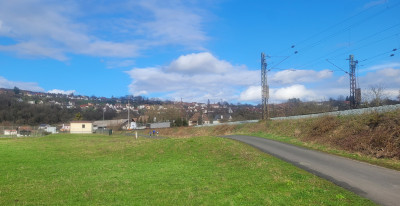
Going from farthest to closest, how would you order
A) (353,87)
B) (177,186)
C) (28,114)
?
(28,114), (353,87), (177,186)

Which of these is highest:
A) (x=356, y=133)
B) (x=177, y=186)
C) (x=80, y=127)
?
(x=356, y=133)

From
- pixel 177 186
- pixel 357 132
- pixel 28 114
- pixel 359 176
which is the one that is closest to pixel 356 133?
pixel 357 132

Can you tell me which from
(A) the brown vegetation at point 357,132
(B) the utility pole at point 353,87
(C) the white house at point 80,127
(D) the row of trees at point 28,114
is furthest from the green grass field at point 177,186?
(D) the row of trees at point 28,114

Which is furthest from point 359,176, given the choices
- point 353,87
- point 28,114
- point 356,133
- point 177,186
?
point 28,114

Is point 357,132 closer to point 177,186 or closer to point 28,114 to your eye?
point 177,186

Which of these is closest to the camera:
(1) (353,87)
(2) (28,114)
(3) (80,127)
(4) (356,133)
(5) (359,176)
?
(5) (359,176)

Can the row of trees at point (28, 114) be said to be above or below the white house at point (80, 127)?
above

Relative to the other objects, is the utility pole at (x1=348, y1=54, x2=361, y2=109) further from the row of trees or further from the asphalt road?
the row of trees

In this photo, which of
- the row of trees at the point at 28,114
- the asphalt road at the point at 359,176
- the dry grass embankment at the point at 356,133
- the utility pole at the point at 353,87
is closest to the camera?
the asphalt road at the point at 359,176

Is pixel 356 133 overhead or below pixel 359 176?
overhead

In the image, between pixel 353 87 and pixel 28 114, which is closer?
pixel 353 87

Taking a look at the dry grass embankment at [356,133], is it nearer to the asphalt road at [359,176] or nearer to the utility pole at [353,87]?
the asphalt road at [359,176]

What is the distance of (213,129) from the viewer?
55812 mm

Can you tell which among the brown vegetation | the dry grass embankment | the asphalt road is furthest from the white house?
the asphalt road
